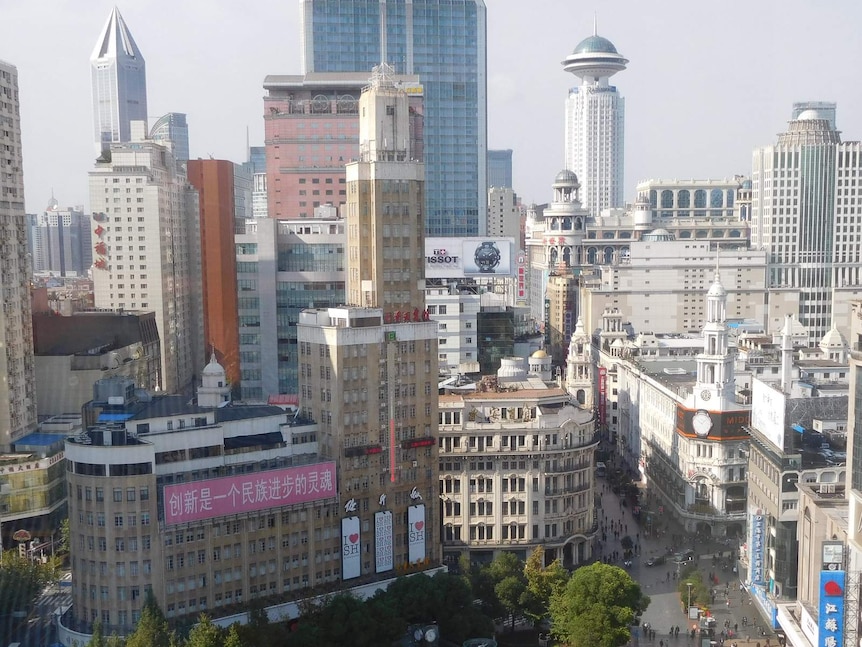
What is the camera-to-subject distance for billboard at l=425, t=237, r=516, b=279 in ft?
488

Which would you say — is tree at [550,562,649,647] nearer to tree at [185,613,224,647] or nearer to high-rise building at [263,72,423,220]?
tree at [185,613,224,647]

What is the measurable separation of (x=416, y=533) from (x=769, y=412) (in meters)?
32.0

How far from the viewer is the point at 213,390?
276ft

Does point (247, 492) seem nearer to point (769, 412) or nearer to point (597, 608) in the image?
point (597, 608)

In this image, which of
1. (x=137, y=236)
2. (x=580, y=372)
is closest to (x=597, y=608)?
(x=580, y=372)

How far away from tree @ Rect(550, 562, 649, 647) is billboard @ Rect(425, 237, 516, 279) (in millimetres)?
76354

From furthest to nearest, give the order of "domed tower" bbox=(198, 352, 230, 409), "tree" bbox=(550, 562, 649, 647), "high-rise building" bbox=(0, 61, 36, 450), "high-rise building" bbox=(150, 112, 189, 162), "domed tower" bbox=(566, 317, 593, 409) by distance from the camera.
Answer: "high-rise building" bbox=(150, 112, 189, 162) < "domed tower" bbox=(566, 317, 593, 409) < "high-rise building" bbox=(0, 61, 36, 450) < "domed tower" bbox=(198, 352, 230, 409) < "tree" bbox=(550, 562, 649, 647)

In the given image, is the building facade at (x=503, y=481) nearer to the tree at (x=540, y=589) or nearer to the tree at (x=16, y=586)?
the tree at (x=540, y=589)

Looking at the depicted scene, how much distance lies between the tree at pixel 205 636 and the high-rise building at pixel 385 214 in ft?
99.4

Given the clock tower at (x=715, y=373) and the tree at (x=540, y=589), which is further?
the clock tower at (x=715, y=373)

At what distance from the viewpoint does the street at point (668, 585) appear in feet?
266

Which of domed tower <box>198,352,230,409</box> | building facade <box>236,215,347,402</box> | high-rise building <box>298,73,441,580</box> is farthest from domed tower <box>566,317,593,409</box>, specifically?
domed tower <box>198,352,230,409</box>

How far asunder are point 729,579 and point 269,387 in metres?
55.3

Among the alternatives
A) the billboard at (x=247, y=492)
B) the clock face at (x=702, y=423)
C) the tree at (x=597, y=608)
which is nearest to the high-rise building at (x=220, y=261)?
the billboard at (x=247, y=492)
